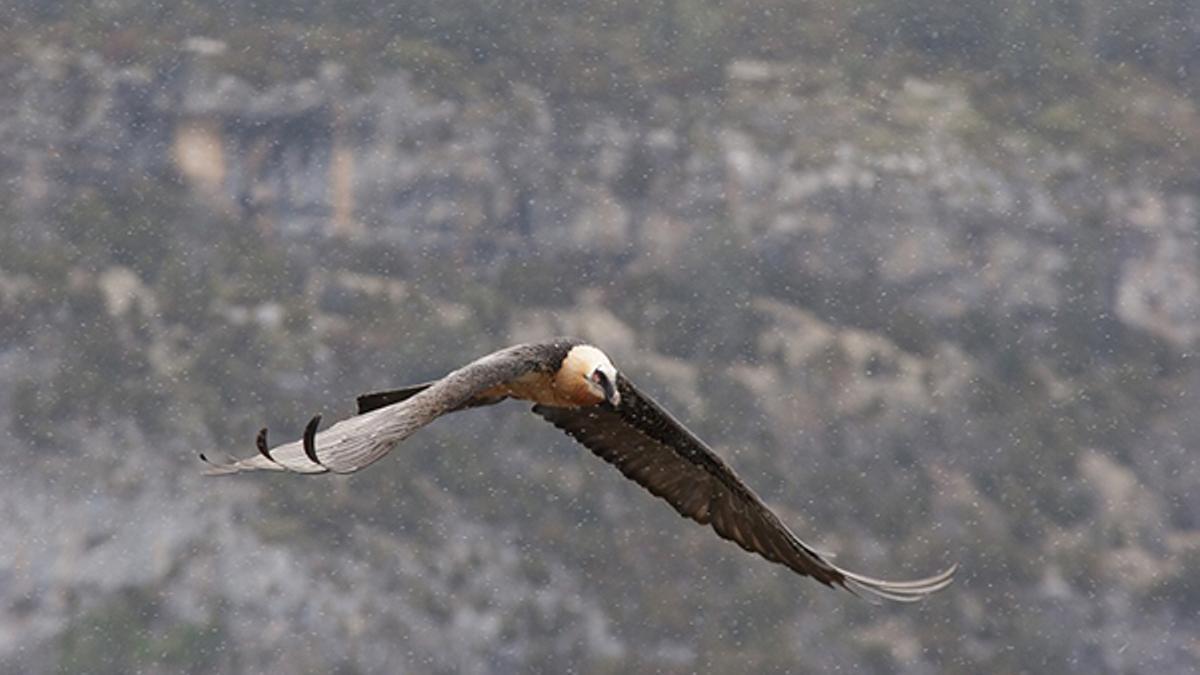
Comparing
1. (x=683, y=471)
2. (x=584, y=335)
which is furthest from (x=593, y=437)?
(x=584, y=335)

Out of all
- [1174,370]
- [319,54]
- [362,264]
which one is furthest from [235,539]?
[1174,370]

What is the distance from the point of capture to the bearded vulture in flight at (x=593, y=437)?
10.0 m

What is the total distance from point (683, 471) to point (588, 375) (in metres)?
1.70

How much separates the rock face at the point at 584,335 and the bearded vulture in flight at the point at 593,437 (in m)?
27.2

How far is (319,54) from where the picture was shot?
159 ft

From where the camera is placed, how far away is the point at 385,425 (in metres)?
10.1

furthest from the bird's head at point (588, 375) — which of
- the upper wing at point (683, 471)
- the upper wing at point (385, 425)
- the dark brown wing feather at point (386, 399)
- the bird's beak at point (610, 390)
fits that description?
the upper wing at point (683, 471)

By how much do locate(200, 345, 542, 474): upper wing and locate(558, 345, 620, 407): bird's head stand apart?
0.21 meters

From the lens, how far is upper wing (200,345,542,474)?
31.2 ft

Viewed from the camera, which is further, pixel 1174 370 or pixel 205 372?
pixel 1174 370

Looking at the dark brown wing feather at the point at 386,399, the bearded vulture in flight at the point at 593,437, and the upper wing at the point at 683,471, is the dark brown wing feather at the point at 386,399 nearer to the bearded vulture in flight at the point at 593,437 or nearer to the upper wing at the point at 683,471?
the bearded vulture in flight at the point at 593,437

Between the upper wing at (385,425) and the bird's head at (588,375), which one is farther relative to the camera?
the bird's head at (588,375)

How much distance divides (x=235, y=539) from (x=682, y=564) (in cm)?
867

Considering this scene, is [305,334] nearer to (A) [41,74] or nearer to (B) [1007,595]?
(A) [41,74]
